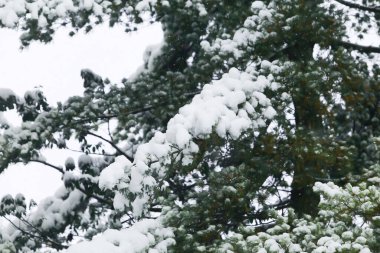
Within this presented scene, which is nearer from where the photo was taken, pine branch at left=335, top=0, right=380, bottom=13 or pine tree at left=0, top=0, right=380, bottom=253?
pine tree at left=0, top=0, right=380, bottom=253

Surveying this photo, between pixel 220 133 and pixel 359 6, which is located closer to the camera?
pixel 220 133

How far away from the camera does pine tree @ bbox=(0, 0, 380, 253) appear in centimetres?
502

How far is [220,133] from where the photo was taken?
16.7 ft

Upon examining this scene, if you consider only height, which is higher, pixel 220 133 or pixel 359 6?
pixel 359 6

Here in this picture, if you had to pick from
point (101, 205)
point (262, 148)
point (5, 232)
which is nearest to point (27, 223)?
point (5, 232)

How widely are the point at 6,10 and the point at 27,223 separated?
4.07 meters

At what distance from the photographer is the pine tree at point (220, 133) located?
5016 millimetres

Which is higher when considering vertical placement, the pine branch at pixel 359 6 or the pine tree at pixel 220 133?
the pine branch at pixel 359 6

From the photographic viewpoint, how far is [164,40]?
9188 millimetres

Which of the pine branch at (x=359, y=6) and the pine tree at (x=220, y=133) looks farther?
the pine branch at (x=359, y=6)

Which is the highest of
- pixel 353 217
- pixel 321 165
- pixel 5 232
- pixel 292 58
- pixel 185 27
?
pixel 185 27

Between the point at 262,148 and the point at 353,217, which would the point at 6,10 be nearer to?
the point at 262,148

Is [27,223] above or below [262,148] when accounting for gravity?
above

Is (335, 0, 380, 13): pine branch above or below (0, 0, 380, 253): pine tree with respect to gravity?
above
